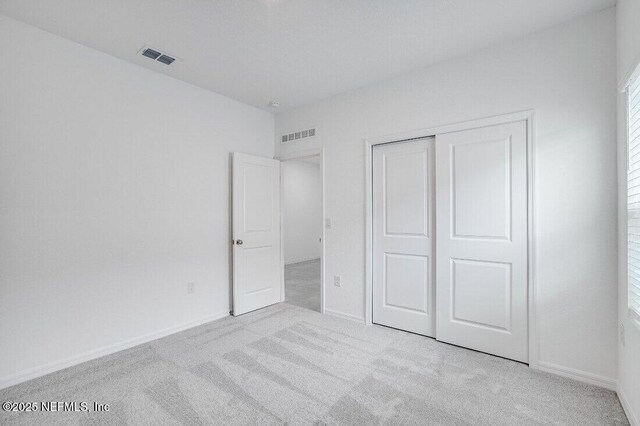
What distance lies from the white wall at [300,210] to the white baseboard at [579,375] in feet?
17.4

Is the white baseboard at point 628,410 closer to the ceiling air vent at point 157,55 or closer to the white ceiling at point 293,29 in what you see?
the white ceiling at point 293,29

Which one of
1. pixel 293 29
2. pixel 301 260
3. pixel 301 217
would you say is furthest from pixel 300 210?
pixel 293 29

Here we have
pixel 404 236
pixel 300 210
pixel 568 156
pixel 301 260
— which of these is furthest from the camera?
pixel 300 210

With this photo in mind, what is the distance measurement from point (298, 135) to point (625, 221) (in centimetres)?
327

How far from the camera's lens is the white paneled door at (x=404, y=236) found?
3.06m

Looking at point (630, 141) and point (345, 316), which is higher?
point (630, 141)

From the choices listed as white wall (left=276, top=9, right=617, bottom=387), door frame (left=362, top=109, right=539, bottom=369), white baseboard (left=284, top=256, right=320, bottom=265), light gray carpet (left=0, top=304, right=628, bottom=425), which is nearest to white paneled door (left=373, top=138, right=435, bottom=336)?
door frame (left=362, top=109, right=539, bottom=369)

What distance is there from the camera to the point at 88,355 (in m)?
2.60

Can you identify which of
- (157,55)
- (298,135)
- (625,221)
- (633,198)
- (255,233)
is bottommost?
(255,233)

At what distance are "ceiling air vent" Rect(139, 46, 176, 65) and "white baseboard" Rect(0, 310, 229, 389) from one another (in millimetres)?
2648

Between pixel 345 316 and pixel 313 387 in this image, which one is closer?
pixel 313 387

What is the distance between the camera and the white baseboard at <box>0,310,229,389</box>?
2.25 m

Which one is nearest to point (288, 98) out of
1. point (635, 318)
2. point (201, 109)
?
point (201, 109)

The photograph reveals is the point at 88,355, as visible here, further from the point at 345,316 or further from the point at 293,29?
the point at 293,29
